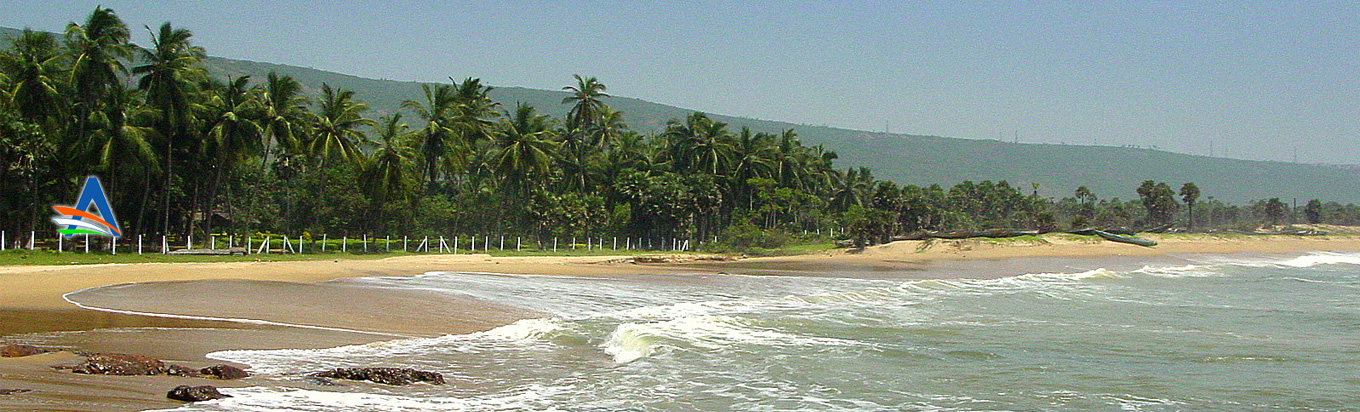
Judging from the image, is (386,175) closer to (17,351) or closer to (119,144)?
(119,144)

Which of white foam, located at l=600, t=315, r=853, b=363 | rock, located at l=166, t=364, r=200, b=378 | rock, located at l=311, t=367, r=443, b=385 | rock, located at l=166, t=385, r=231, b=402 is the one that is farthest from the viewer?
white foam, located at l=600, t=315, r=853, b=363

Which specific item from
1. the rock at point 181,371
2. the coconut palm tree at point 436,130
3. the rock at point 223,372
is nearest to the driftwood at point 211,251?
the coconut palm tree at point 436,130

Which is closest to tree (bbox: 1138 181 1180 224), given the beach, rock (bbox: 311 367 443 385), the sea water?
the beach

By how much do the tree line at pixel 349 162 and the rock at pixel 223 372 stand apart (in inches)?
1088

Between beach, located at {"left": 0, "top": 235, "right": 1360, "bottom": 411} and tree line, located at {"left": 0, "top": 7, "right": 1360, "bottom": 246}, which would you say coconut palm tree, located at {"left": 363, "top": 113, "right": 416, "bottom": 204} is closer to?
tree line, located at {"left": 0, "top": 7, "right": 1360, "bottom": 246}

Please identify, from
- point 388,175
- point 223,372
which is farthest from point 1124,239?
point 223,372

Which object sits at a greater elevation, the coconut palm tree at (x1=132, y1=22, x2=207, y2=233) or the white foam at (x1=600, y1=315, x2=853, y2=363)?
the coconut palm tree at (x1=132, y1=22, x2=207, y2=233)

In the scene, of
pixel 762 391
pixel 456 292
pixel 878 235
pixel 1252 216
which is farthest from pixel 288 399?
pixel 1252 216

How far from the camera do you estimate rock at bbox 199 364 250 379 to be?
7.80 m

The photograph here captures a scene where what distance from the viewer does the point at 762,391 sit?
28.4 feet

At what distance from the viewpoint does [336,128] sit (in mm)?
40625

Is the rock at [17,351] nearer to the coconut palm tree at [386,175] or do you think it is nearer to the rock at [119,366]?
the rock at [119,366]

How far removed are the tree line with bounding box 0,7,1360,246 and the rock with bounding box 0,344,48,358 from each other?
2619 cm

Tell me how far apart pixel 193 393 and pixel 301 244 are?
107ft
